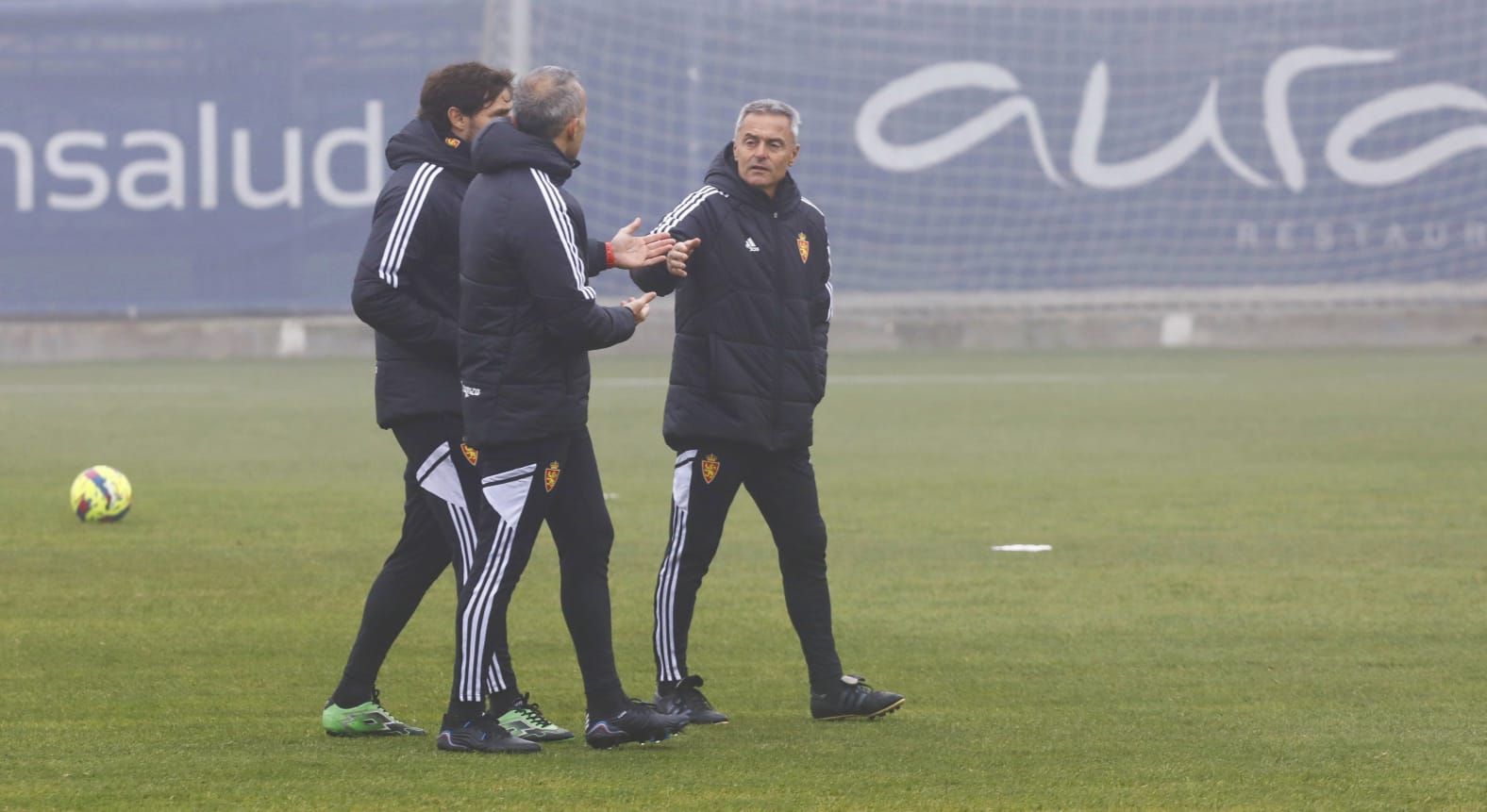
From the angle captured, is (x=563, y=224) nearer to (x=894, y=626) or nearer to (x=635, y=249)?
(x=635, y=249)

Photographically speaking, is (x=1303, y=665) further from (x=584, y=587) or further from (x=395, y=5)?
(x=395, y=5)

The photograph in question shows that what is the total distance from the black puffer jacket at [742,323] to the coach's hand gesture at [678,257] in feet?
0.38

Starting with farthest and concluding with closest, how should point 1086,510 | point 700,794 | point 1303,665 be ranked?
point 1086,510, point 1303,665, point 700,794

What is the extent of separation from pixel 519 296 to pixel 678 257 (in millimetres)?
650

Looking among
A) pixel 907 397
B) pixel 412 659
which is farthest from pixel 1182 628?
pixel 907 397

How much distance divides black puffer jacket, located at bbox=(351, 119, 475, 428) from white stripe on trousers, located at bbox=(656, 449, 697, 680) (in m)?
0.86

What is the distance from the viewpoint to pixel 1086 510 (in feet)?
38.6

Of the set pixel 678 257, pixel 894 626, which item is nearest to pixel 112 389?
pixel 894 626

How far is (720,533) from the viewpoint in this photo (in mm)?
6844

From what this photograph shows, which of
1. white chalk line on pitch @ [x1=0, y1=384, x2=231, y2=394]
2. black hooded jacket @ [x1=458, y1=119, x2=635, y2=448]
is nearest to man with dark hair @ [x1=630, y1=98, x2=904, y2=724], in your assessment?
black hooded jacket @ [x1=458, y1=119, x2=635, y2=448]

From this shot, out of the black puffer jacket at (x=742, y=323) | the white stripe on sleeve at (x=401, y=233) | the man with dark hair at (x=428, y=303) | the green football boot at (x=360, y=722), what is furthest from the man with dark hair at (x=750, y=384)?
the green football boot at (x=360, y=722)

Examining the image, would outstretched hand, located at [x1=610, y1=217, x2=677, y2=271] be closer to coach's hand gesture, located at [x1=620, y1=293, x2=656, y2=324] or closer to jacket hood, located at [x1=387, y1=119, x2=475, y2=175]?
coach's hand gesture, located at [x1=620, y1=293, x2=656, y2=324]

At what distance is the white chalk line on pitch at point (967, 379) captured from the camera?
21.6 meters

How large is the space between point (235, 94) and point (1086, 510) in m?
17.7
